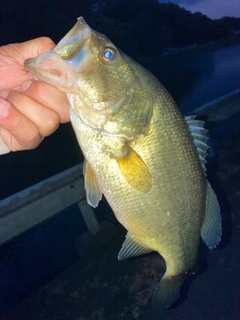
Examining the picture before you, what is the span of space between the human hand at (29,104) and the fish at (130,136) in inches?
10.1

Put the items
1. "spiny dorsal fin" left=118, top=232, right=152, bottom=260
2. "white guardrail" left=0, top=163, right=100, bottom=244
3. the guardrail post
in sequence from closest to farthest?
1. "spiny dorsal fin" left=118, top=232, right=152, bottom=260
2. "white guardrail" left=0, top=163, right=100, bottom=244
3. the guardrail post

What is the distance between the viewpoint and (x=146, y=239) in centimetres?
166

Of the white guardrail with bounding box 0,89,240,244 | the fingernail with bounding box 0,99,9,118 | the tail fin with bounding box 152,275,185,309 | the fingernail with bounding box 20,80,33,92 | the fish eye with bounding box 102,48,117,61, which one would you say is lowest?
the white guardrail with bounding box 0,89,240,244

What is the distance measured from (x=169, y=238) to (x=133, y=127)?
70 cm

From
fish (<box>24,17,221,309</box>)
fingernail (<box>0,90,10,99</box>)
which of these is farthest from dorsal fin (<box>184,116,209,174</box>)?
fingernail (<box>0,90,10,99</box>)

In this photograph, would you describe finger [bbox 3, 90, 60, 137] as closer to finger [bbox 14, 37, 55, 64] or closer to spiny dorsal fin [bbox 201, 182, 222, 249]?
finger [bbox 14, 37, 55, 64]

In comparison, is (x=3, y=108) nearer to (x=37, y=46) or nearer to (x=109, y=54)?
(x=37, y=46)

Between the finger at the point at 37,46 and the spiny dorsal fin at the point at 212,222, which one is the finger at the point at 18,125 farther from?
the spiny dorsal fin at the point at 212,222

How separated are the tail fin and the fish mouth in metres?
1.29

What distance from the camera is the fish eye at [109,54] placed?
1.42 m

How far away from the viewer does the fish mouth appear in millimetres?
1305

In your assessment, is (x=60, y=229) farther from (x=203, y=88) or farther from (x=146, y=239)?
(x=203, y=88)

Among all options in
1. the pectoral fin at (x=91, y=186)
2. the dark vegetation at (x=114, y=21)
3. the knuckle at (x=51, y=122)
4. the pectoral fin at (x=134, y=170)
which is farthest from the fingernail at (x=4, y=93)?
the dark vegetation at (x=114, y=21)

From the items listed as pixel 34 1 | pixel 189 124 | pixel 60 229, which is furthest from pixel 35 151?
pixel 34 1
